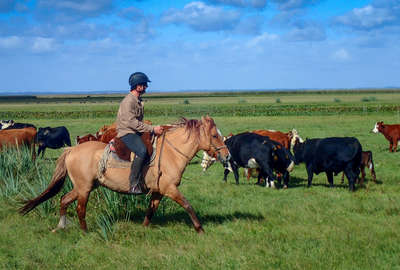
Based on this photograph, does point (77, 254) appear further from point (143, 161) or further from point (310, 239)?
point (310, 239)

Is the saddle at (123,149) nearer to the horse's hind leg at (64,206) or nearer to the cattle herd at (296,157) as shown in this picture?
the horse's hind leg at (64,206)

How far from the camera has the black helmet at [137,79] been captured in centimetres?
741

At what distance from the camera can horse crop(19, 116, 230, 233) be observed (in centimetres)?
737

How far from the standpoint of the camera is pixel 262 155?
13.2 metres

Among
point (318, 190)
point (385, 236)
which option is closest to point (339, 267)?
point (385, 236)

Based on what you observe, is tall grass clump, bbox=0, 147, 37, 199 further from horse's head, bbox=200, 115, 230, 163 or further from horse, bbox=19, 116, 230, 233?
horse's head, bbox=200, 115, 230, 163

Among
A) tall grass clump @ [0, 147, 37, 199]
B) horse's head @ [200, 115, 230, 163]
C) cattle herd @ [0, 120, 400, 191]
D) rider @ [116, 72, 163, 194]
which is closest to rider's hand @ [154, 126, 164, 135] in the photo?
rider @ [116, 72, 163, 194]

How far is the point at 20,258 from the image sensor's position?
648 cm

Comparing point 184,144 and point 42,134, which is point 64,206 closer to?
point 184,144

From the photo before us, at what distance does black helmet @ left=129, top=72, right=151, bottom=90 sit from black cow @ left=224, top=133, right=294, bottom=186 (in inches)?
259

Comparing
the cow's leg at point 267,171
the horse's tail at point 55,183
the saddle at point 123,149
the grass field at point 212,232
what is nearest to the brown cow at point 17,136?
the grass field at point 212,232

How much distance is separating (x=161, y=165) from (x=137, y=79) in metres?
1.59

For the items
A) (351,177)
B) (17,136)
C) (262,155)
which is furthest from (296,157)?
(17,136)

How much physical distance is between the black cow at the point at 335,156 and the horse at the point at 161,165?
550 centimetres
